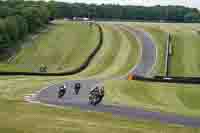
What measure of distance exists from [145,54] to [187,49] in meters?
11.0

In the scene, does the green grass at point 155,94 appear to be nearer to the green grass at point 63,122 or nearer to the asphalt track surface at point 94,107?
the asphalt track surface at point 94,107

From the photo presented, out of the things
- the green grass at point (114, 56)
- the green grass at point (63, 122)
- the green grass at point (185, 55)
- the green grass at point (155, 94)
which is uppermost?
the green grass at point (63, 122)

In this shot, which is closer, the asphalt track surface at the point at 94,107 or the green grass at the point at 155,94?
the asphalt track surface at the point at 94,107

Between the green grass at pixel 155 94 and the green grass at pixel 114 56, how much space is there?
18021 millimetres

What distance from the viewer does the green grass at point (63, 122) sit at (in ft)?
83.9

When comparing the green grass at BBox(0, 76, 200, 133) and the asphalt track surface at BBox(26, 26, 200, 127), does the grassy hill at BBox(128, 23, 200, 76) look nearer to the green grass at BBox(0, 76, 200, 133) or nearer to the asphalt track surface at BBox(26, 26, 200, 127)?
the asphalt track surface at BBox(26, 26, 200, 127)

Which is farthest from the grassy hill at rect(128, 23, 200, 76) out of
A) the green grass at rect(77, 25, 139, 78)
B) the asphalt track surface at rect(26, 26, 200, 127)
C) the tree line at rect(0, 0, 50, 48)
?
the asphalt track surface at rect(26, 26, 200, 127)

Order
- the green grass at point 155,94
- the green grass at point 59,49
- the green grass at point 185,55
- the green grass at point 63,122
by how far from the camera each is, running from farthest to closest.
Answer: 1. the green grass at point 59,49
2. the green grass at point 185,55
3. the green grass at point 155,94
4. the green grass at point 63,122

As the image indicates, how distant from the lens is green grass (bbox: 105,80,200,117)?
4106 cm

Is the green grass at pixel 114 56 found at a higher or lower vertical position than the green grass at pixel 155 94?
lower

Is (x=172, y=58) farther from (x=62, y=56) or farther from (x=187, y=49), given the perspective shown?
(x=62, y=56)

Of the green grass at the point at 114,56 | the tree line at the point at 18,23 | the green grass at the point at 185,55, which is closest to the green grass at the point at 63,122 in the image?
the green grass at the point at 114,56

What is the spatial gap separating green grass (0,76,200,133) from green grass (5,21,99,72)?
3991 centimetres

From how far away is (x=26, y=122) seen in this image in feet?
88.0
